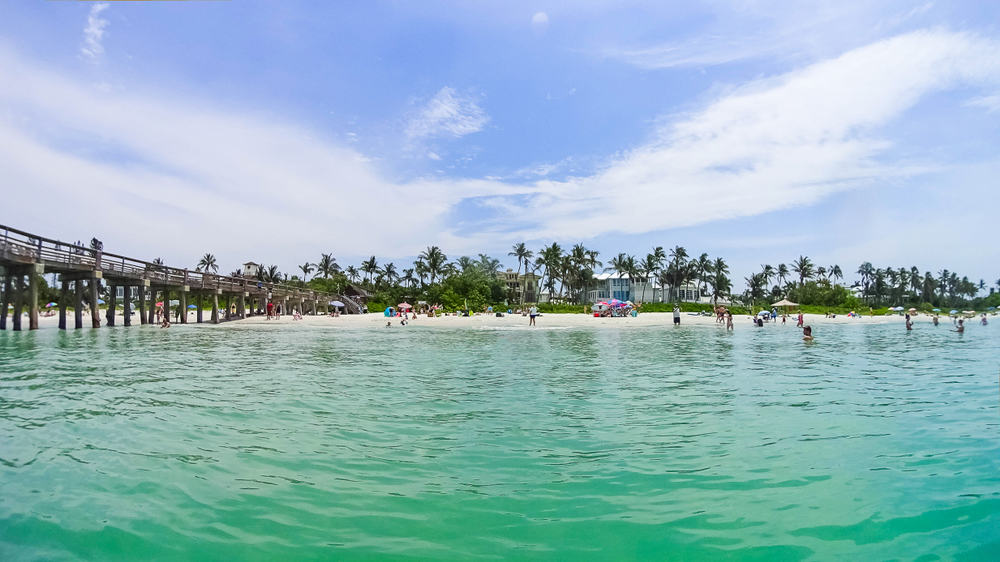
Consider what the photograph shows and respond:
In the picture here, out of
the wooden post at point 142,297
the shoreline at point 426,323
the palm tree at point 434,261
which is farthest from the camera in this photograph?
the palm tree at point 434,261

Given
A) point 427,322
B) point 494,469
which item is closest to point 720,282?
point 427,322

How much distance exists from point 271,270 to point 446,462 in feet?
367

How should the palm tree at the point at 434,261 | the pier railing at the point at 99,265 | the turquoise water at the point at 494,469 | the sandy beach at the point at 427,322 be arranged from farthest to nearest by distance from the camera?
1. the palm tree at the point at 434,261
2. the sandy beach at the point at 427,322
3. the pier railing at the point at 99,265
4. the turquoise water at the point at 494,469

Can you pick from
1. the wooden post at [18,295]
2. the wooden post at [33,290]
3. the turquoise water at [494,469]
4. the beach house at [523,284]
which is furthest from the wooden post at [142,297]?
the beach house at [523,284]

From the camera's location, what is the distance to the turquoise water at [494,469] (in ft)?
14.8

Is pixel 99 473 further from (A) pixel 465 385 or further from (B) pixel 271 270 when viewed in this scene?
(B) pixel 271 270

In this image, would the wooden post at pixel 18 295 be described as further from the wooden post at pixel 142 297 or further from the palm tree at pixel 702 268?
the palm tree at pixel 702 268

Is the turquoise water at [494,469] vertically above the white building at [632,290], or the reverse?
the white building at [632,290]

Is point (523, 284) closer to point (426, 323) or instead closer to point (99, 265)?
point (426, 323)

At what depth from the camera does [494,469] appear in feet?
21.1

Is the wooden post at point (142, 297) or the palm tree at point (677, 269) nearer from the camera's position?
the wooden post at point (142, 297)

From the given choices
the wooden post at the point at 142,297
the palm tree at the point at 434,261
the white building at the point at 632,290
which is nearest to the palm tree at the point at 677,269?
the white building at the point at 632,290

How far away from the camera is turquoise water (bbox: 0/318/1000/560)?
4504 millimetres

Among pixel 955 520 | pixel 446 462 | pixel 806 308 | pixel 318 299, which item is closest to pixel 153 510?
pixel 446 462
